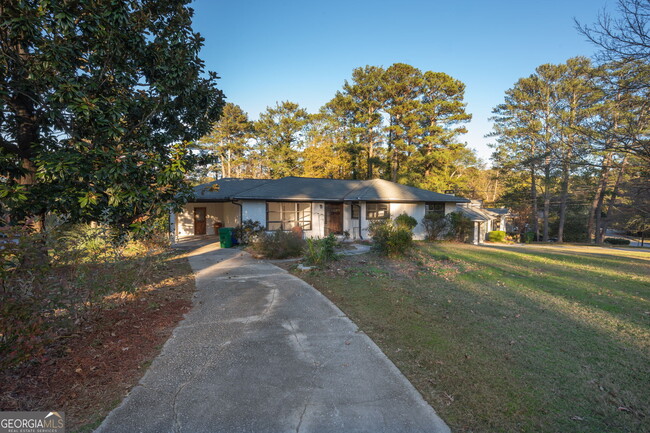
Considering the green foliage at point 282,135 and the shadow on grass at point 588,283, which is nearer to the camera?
the shadow on grass at point 588,283

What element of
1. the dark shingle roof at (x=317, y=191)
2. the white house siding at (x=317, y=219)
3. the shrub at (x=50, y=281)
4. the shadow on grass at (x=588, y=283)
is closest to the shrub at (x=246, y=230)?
the dark shingle roof at (x=317, y=191)

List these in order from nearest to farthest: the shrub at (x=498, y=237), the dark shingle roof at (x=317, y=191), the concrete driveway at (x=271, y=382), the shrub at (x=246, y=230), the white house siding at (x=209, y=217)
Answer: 1. the concrete driveway at (x=271, y=382)
2. the shrub at (x=246, y=230)
3. the dark shingle roof at (x=317, y=191)
4. the white house siding at (x=209, y=217)
5. the shrub at (x=498, y=237)

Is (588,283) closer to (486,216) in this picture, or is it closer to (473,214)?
(473,214)

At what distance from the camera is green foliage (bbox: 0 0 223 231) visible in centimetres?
403

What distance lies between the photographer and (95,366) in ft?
10.7

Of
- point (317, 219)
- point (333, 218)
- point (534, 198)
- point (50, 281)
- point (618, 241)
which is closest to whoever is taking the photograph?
point (50, 281)

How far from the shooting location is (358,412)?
2.55 m

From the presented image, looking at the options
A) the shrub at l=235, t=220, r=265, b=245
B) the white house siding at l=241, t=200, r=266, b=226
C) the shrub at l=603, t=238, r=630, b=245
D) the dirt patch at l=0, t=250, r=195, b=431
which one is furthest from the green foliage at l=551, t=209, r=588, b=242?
the dirt patch at l=0, t=250, r=195, b=431

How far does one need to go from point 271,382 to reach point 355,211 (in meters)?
14.9

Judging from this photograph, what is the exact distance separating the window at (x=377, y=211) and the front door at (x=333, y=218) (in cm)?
168

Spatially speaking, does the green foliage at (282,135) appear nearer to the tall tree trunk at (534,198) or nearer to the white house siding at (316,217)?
the white house siding at (316,217)

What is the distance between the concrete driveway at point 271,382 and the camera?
2420 millimetres

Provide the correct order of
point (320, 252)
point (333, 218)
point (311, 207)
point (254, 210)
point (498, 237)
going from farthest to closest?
point (498, 237) < point (333, 218) < point (311, 207) < point (254, 210) < point (320, 252)

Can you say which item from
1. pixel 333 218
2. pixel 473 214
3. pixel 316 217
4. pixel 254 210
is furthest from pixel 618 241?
pixel 254 210
